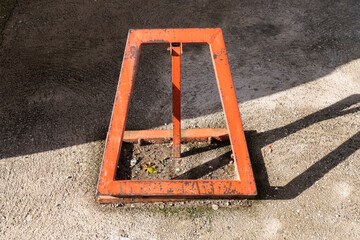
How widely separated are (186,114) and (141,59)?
1271 mm

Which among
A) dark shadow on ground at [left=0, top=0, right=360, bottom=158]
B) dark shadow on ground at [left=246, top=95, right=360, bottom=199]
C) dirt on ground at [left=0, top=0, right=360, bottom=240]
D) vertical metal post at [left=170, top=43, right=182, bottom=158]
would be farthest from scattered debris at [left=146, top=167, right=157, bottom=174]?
dark shadow on ground at [left=246, top=95, right=360, bottom=199]

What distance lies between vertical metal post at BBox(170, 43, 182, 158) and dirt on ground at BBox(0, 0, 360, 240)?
26 cm

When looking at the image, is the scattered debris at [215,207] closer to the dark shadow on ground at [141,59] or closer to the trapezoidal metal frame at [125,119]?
the trapezoidal metal frame at [125,119]

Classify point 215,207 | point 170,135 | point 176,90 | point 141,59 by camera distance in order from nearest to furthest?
point 176,90 → point 215,207 → point 170,135 → point 141,59

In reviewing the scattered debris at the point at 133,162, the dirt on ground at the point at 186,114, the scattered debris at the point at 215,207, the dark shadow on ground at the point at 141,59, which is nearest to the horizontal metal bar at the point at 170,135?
the dirt on ground at the point at 186,114

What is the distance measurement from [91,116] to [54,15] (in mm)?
2478

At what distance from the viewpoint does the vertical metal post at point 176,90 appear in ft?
9.16

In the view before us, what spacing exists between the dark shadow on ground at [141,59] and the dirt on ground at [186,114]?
0.02 metres

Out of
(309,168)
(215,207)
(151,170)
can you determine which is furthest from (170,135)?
(309,168)

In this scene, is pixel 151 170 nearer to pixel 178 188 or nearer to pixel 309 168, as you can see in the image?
pixel 178 188

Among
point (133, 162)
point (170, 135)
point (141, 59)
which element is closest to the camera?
point (133, 162)

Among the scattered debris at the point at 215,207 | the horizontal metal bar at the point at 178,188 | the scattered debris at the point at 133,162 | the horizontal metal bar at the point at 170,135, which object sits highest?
the horizontal metal bar at the point at 178,188

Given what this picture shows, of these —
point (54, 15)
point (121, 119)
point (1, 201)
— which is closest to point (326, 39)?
point (121, 119)

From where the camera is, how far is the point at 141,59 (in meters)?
4.95
